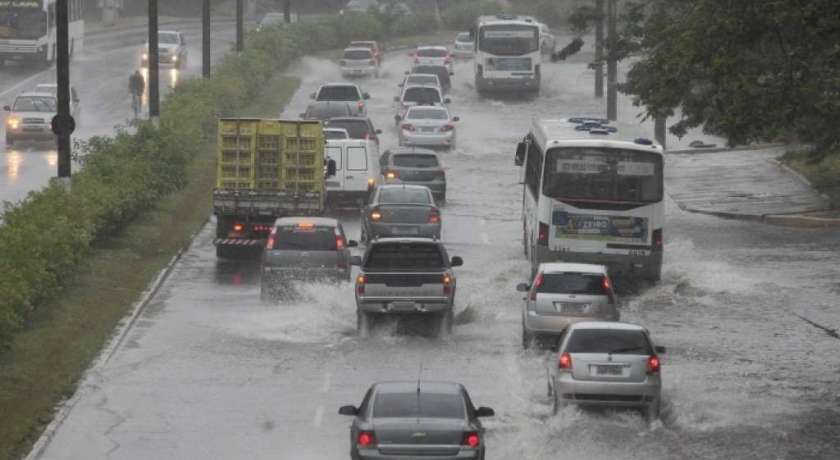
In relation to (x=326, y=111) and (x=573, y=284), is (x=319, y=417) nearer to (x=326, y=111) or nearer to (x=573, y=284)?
(x=573, y=284)

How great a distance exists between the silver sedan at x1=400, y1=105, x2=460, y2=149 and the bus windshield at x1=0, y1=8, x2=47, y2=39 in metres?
22.6

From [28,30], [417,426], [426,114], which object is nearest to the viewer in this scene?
[417,426]

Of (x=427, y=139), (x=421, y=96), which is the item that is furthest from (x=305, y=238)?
(x=421, y=96)

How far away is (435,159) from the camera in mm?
51594

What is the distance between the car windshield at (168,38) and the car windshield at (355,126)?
31390mm

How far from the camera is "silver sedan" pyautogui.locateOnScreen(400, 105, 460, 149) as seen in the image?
208ft

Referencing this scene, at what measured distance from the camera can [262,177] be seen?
1597 inches

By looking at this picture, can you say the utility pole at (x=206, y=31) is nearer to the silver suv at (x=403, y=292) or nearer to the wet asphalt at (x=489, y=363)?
the wet asphalt at (x=489, y=363)

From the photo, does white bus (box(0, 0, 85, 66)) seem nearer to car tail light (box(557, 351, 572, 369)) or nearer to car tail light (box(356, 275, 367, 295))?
car tail light (box(356, 275, 367, 295))

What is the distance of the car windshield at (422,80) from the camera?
79250mm

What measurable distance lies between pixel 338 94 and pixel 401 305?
41.8 m

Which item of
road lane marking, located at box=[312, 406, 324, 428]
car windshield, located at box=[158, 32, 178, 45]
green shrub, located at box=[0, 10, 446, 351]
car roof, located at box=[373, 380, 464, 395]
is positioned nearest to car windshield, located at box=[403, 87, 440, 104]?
green shrub, located at box=[0, 10, 446, 351]

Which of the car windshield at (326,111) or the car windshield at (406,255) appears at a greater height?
the car windshield at (326,111)

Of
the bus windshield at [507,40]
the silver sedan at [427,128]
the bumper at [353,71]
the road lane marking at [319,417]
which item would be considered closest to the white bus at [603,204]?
the road lane marking at [319,417]
